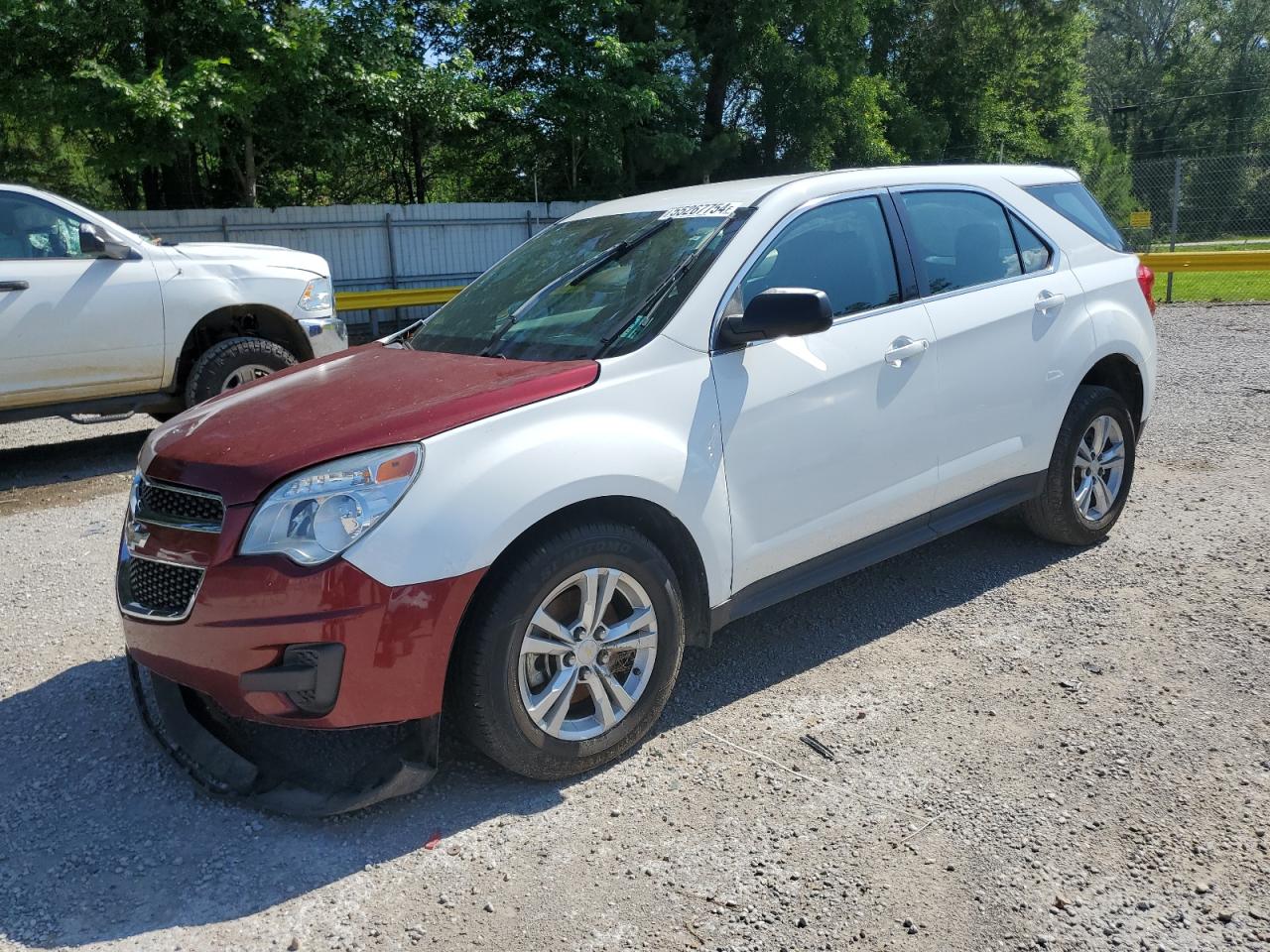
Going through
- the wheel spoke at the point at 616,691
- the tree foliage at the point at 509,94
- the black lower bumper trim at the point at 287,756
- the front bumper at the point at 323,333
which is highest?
the tree foliage at the point at 509,94

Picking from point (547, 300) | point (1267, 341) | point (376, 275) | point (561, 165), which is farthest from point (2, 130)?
point (1267, 341)

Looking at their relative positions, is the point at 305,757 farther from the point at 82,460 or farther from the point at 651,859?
the point at 82,460

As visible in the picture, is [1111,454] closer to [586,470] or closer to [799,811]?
[799,811]

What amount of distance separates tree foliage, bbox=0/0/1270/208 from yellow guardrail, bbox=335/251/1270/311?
124 inches

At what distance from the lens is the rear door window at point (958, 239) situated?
4.31 m

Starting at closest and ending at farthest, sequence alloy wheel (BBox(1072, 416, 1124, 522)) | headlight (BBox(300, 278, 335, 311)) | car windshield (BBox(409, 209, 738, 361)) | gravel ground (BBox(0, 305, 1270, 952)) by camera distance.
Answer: gravel ground (BBox(0, 305, 1270, 952)) → car windshield (BBox(409, 209, 738, 361)) → alloy wheel (BBox(1072, 416, 1124, 522)) → headlight (BBox(300, 278, 335, 311))

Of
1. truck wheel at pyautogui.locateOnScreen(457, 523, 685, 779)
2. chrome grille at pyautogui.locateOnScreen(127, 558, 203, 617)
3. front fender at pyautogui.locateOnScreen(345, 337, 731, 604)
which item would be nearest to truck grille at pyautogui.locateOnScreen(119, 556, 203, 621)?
chrome grille at pyautogui.locateOnScreen(127, 558, 203, 617)

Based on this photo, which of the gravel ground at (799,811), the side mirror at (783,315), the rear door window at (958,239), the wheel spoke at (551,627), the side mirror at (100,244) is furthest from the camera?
the side mirror at (100,244)

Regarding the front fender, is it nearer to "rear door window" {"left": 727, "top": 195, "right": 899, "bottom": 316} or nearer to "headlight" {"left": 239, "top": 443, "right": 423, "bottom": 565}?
"headlight" {"left": 239, "top": 443, "right": 423, "bottom": 565}

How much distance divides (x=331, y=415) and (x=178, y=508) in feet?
1.69

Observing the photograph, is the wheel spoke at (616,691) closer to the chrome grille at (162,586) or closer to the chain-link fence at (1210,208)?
the chrome grille at (162,586)

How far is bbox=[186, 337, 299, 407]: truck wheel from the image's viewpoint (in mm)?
7648

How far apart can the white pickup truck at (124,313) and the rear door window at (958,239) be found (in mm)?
5276

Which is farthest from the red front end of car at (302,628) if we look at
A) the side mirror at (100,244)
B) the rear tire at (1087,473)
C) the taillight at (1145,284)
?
the side mirror at (100,244)
